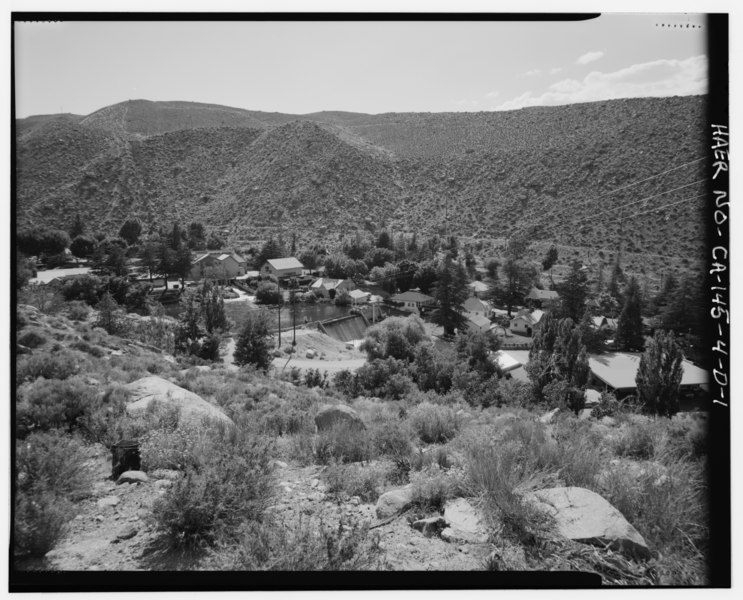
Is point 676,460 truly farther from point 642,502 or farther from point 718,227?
point 718,227

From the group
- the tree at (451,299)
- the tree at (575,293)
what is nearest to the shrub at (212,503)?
the tree at (575,293)

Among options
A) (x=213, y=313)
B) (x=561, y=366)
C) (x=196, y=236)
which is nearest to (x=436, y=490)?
(x=561, y=366)

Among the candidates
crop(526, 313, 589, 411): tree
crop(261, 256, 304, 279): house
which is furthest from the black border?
crop(261, 256, 304, 279): house

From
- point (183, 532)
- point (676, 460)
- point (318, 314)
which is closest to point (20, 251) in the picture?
point (183, 532)

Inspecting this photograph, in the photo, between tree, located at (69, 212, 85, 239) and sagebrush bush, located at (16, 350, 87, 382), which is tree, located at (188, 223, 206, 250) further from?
sagebrush bush, located at (16, 350, 87, 382)

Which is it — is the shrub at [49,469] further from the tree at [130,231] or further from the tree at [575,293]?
the tree at [130,231]

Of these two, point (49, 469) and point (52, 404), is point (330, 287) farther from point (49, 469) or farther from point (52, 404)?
point (49, 469)

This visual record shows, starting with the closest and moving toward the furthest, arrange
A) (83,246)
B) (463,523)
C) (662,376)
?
(463,523) → (662,376) → (83,246)
